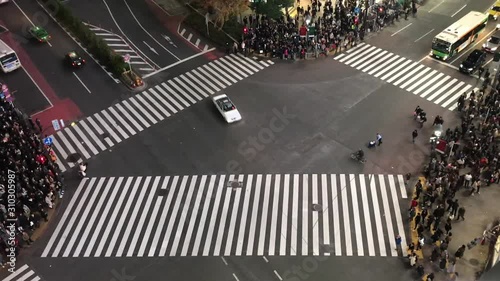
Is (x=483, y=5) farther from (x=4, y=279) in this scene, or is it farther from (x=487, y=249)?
(x=4, y=279)

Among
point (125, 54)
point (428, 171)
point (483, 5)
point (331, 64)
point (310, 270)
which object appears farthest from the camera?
point (483, 5)

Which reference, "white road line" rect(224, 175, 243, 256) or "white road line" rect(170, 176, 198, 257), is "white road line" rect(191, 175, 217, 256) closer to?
"white road line" rect(170, 176, 198, 257)

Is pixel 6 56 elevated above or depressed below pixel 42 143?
above

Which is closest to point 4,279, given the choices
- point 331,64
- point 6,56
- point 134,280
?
point 134,280

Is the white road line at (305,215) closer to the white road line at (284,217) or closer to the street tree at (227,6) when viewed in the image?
the white road line at (284,217)

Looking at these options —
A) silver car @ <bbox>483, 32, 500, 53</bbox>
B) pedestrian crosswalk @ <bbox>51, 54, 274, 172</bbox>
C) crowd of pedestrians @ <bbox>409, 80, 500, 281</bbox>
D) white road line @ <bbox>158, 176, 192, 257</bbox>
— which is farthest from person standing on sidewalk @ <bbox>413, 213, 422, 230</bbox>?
silver car @ <bbox>483, 32, 500, 53</bbox>

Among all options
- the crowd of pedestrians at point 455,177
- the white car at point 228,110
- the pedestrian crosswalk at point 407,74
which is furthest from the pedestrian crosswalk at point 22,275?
the pedestrian crosswalk at point 407,74

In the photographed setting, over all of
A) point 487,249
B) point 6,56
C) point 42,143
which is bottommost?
point 487,249
